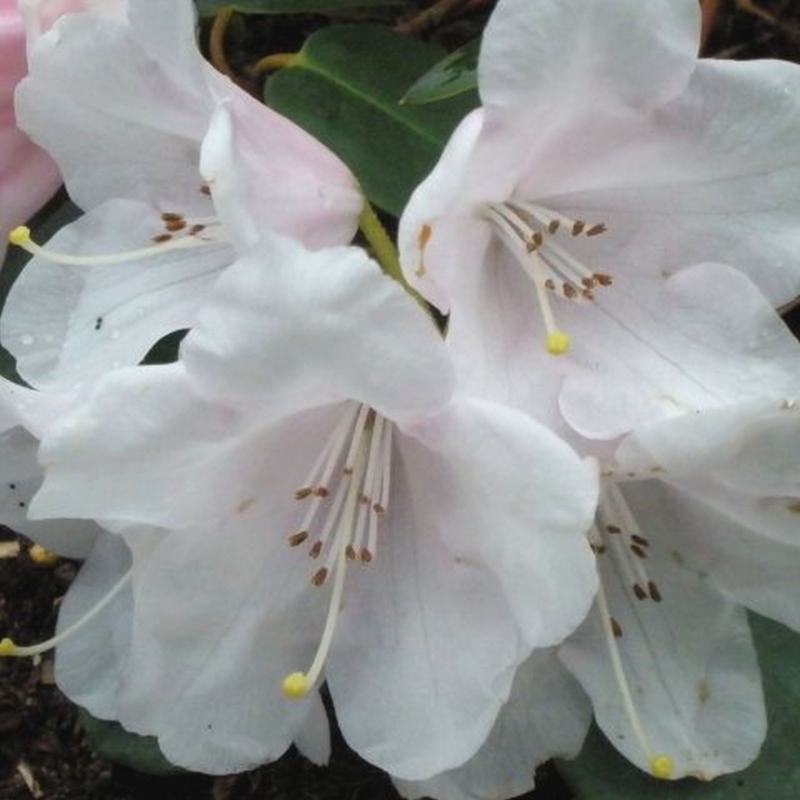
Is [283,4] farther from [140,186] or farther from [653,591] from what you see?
[653,591]

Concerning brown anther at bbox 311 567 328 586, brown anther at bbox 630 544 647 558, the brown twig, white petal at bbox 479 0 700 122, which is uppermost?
white petal at bbox 479 0 700 122

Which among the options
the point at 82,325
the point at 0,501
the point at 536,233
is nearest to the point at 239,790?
the point at 0,501

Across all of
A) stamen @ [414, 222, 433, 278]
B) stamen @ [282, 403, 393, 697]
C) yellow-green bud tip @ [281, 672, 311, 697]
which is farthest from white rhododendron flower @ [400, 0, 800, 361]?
yellow-green bud tip @ [281, 672, 311, 697]

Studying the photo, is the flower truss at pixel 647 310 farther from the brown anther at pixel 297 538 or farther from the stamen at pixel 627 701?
the brown anther at pixel 297 538

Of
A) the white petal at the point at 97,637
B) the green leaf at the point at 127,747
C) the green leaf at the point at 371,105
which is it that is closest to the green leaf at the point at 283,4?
the green leaf at the point at 371,105

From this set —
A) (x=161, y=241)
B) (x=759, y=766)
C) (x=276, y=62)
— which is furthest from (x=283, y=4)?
(x=759, y=766)

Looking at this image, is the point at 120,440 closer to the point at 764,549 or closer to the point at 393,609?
the point at 393,609

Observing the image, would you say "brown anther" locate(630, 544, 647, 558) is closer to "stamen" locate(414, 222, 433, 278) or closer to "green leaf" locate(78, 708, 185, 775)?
"stamen" locate(414, 222, 433, 278)
